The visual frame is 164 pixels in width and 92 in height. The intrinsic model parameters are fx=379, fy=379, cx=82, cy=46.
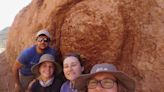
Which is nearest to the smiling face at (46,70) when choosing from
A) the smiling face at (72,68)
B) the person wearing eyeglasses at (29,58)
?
the person wearing eyeglasses at (29,58)

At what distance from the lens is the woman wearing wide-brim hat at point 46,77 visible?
5.79 metres

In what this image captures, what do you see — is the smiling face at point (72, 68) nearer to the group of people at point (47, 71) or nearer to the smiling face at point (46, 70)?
the group of people at point (47, 71)

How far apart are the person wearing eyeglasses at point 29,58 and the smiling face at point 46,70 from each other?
1.37 ft

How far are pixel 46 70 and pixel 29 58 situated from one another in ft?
2.64

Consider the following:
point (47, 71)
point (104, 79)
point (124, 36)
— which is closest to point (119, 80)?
point (104, 79)

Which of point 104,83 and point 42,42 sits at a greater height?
point 42,42

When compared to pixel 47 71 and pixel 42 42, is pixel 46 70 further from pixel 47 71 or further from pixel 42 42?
pixel 42 42

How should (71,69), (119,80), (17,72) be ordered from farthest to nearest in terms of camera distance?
(17,72), (71,69), (119,80)

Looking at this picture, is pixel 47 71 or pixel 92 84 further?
pixel 47 71

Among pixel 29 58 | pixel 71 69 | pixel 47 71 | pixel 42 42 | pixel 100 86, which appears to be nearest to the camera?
pixel 100 86

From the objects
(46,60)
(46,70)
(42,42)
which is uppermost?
(42,42)

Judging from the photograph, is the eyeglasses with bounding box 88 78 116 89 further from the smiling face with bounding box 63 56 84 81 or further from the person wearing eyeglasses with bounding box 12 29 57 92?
the person wearing eyeglasses with bounding box 12 29 57 92

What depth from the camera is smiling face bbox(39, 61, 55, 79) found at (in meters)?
5.77

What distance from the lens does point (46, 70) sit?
580 centimetres
